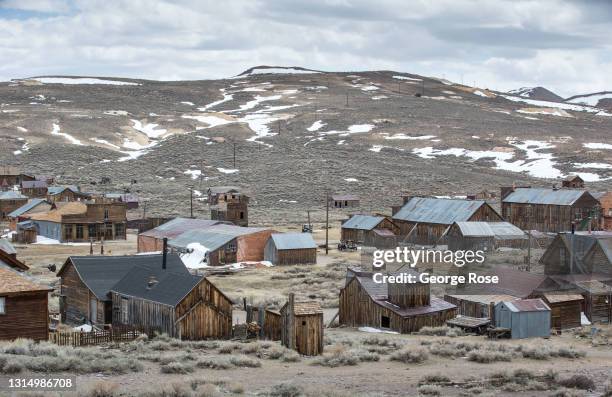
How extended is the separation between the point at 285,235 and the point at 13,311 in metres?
30.9

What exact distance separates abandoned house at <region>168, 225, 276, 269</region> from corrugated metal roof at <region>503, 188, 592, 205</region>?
73.5 feet

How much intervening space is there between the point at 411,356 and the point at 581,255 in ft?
53.8

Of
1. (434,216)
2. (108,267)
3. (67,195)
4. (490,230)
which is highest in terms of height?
(67,195)

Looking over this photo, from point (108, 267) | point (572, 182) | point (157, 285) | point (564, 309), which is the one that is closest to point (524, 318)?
point (564, 309)

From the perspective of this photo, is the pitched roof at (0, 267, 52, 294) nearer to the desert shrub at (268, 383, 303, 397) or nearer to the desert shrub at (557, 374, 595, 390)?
the desert shrub at (268, 383, 303, 397)

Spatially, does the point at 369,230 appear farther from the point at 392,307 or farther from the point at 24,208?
the point at 24,208

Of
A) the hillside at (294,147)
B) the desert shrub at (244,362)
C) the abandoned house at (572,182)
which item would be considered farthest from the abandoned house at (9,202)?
the desert shrub at (244,362)

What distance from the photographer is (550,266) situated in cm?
3666

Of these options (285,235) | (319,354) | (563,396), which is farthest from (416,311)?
(285,235)

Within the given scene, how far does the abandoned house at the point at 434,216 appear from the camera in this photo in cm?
5550

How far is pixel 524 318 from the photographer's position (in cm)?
2894

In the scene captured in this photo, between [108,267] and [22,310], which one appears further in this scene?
[108,267]

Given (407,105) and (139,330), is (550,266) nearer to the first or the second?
(139,330)

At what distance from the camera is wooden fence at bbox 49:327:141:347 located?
24.0m
